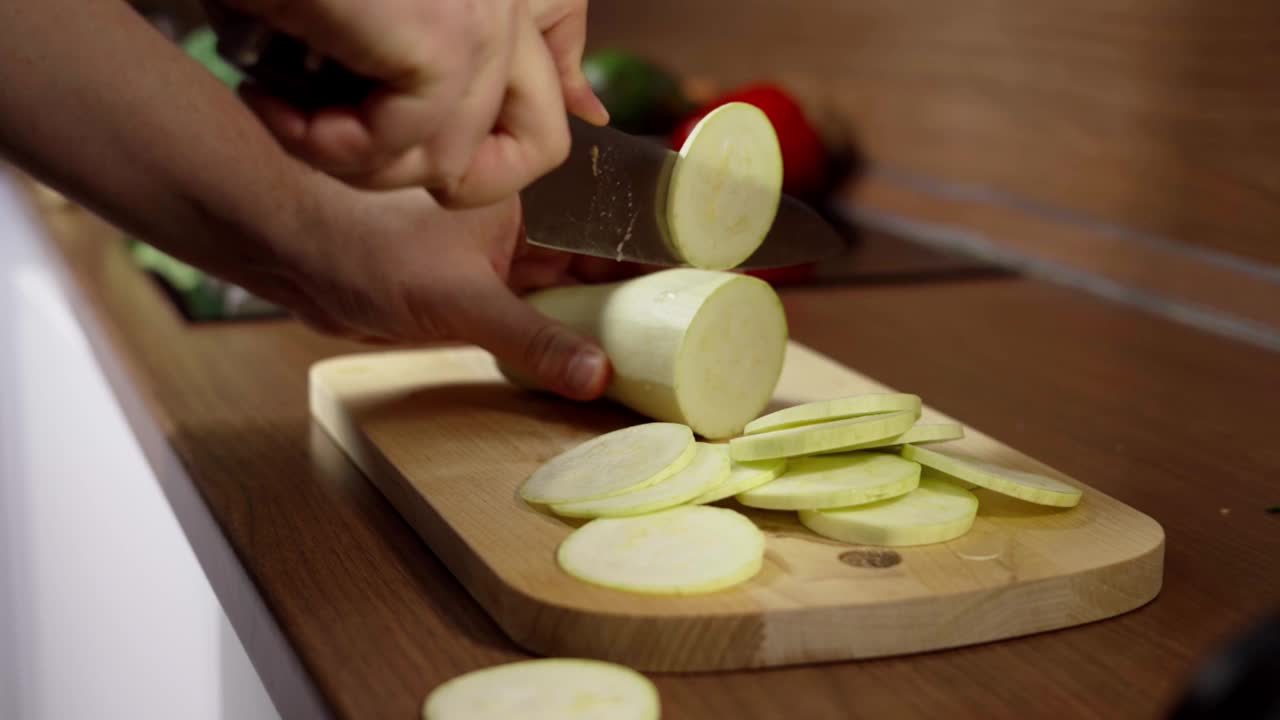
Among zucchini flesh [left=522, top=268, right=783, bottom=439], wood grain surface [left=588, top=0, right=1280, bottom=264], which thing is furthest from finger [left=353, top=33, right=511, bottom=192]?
wood grain surface [left=588, top=0, right=1280, bottom=264]

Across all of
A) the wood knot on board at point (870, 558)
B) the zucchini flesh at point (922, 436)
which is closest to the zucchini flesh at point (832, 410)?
the zucchini flesh at point (922, 436)

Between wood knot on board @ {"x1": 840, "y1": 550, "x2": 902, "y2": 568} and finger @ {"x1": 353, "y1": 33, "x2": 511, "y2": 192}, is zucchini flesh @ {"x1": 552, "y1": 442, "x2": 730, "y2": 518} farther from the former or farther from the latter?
finger @ {"x1": 353, "y1": 33, "x2": 511, "y2": 192}

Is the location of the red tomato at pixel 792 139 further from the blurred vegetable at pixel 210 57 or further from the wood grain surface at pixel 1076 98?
the blurred vegetable at pixel 210 57

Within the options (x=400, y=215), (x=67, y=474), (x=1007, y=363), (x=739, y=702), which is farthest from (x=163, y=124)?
(x=1007, y=363)

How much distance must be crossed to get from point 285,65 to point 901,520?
450 millimetres

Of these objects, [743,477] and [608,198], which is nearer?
[743,477]

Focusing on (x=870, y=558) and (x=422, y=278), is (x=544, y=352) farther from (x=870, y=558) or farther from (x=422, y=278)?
(x=870, y=558)

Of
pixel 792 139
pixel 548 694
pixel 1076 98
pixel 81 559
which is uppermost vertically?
pixel 1076 98

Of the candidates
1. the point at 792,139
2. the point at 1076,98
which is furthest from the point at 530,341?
the point at 792,139

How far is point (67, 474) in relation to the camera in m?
1.51

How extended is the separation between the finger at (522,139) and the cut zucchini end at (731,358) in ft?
0.83

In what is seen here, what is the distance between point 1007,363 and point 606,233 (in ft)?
1.75

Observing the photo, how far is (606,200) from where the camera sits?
3.57 ft

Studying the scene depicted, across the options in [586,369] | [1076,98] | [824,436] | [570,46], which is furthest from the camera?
[1076,98]
